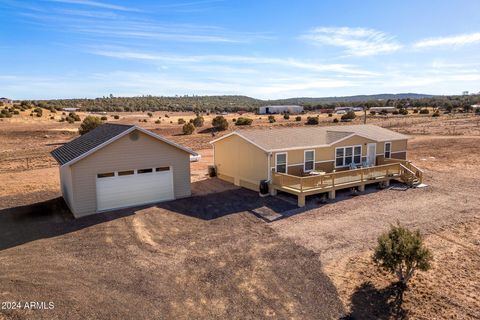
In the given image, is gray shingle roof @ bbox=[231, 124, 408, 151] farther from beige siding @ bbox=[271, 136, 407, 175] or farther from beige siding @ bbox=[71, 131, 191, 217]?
beige siding @ bbox=[71, 131, 191, 217]

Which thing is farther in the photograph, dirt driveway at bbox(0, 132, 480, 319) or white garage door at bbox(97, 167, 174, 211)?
white garage door at bbox(97, 167, 174, 211)

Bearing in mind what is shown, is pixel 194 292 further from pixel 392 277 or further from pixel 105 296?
pixel 392 277

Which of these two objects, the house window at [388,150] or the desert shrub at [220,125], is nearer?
the house window at [388,150]

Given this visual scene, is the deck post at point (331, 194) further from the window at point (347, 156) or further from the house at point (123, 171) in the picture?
the house at point (123, 171)

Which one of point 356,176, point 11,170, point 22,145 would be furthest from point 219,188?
point 22,145

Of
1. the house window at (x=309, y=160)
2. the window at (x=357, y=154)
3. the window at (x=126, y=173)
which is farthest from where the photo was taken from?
the window at (x=357, y=154)

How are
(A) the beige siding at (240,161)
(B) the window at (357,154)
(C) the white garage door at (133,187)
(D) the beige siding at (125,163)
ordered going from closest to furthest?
(D) the beige siding at (125,163) < (C) the white garage door at (133,187) < (A) the beige siding at (240,161) < (B) the window at (357,154)

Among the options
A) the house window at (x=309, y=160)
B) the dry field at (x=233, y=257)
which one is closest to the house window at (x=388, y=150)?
the dry field at (x=233, y=257)

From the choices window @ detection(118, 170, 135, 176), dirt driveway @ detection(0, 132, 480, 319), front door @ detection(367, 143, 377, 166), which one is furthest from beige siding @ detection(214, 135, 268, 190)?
front door @ detection(367, 143, 377, 166)
